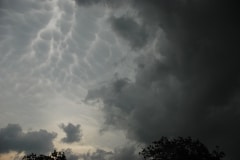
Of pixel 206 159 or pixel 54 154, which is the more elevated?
pixel 54 154

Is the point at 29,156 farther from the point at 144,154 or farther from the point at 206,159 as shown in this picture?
the point at 206,159

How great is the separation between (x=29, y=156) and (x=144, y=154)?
2672 cm

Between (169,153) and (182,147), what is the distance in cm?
306

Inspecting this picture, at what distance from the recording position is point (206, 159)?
53375 millimetres

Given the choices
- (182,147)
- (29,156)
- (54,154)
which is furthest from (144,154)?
(29,156)

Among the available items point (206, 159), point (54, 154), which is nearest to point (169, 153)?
point (206, 159)

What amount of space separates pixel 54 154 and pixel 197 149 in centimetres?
3217

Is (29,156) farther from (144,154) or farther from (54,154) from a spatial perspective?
(144,154)

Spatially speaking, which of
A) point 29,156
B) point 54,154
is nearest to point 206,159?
point 54,154

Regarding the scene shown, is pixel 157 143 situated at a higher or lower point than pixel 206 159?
higher

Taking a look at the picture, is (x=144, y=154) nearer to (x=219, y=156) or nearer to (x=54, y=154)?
(x=219, y=156)

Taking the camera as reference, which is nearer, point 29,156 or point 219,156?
point 219,156

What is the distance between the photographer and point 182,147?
54.2 m

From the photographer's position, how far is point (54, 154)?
2308 inches
